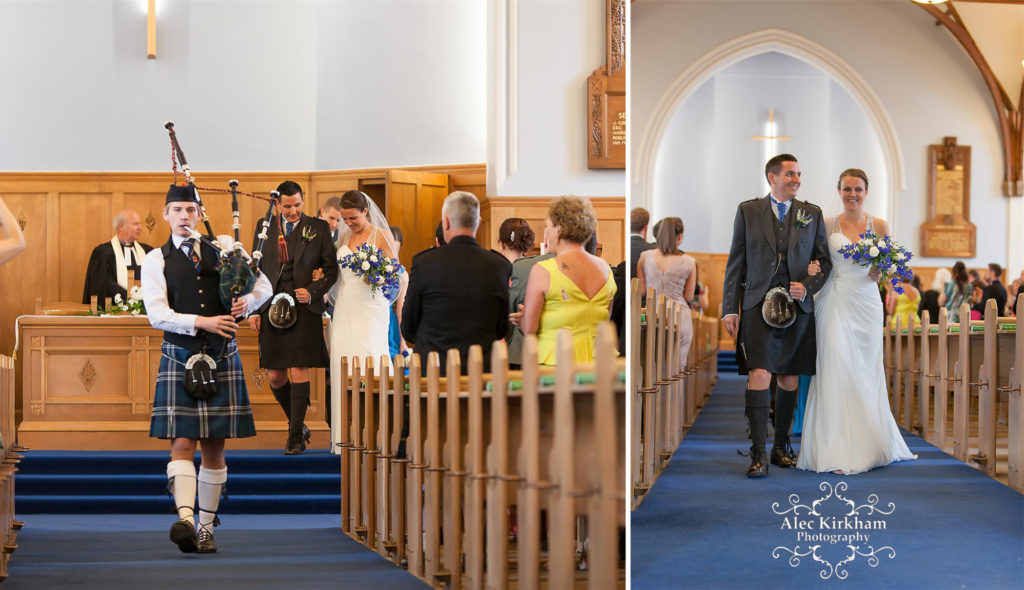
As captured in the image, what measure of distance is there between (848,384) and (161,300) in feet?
8.79

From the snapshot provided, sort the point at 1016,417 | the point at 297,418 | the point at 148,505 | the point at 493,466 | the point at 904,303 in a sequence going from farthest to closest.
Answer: the point at 297,418, the point at 148,505, the point at 1016,417, the point at 904,303, the point at 493,466

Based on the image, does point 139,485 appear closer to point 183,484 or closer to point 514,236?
point 183,484

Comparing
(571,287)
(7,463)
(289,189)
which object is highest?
(289,189)

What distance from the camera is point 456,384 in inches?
141

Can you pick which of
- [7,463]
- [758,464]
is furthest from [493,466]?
[7,463]

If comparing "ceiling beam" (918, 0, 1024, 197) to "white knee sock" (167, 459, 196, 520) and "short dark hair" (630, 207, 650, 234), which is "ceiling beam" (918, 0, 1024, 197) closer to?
"short dark hair" (630, 207, 650, 234)

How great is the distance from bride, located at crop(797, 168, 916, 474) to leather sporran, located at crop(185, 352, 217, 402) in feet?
7.50

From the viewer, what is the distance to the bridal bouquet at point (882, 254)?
3559 mm

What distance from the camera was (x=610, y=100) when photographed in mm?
6023

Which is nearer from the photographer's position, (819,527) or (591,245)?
(819,527)

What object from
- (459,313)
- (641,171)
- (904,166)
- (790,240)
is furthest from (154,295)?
(904,166)

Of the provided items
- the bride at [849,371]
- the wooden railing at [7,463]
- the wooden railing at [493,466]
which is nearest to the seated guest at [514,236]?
the wooden railing at [493,466]

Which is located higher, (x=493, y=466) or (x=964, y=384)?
(x=964, y=384)

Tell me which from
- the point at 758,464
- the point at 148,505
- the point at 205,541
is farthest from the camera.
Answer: the point at 148,505
